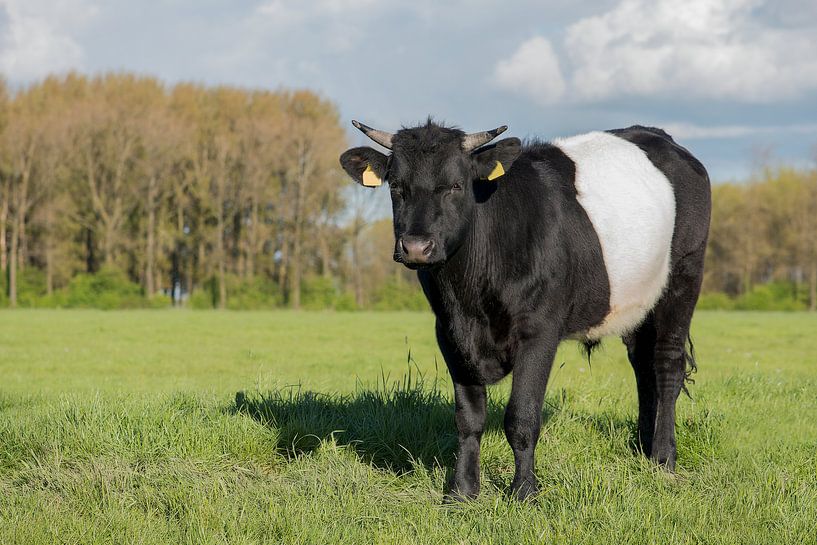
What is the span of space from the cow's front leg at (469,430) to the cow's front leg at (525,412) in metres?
0.37

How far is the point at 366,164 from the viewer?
6.62m

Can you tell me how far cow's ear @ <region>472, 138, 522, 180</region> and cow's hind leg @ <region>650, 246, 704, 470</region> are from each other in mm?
2575

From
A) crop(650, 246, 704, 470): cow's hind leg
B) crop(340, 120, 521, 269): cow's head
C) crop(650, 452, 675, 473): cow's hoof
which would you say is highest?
crop(340, 120, 521, 269): cow's head

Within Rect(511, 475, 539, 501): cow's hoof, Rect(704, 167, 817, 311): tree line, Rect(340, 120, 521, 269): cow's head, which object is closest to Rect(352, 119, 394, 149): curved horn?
Rect(340, 120, 521, 269): cow's head

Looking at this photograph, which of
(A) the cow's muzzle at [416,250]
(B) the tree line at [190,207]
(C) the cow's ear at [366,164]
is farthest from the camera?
(B) the tree line at [190,207]

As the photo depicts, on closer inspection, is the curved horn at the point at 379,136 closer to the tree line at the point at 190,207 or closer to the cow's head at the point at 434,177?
the cow's head at the point at 434,177

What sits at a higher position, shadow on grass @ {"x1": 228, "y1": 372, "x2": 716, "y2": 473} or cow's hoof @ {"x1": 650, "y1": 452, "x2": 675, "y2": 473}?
shadow on grass @ {"x1": 228, "y1": 372, "x2": 716, "y2": 473}

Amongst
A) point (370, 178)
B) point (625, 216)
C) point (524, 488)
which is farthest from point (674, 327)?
point (370, 178)

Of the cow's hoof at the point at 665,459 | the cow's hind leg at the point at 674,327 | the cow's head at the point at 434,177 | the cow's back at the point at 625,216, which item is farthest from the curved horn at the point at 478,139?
the cow's hoof at the point at 665,459

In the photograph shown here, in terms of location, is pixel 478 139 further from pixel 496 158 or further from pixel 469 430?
pixel 469 430

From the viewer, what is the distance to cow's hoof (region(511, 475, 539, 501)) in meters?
6.03

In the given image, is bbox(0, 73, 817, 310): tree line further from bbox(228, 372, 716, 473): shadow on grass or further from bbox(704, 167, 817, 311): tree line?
bbox(228, 372, 716, 473): shadow on grass

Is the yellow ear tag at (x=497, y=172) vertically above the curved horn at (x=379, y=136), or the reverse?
the curved horn at (x=379, y=136)

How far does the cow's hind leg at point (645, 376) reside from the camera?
7824mm
